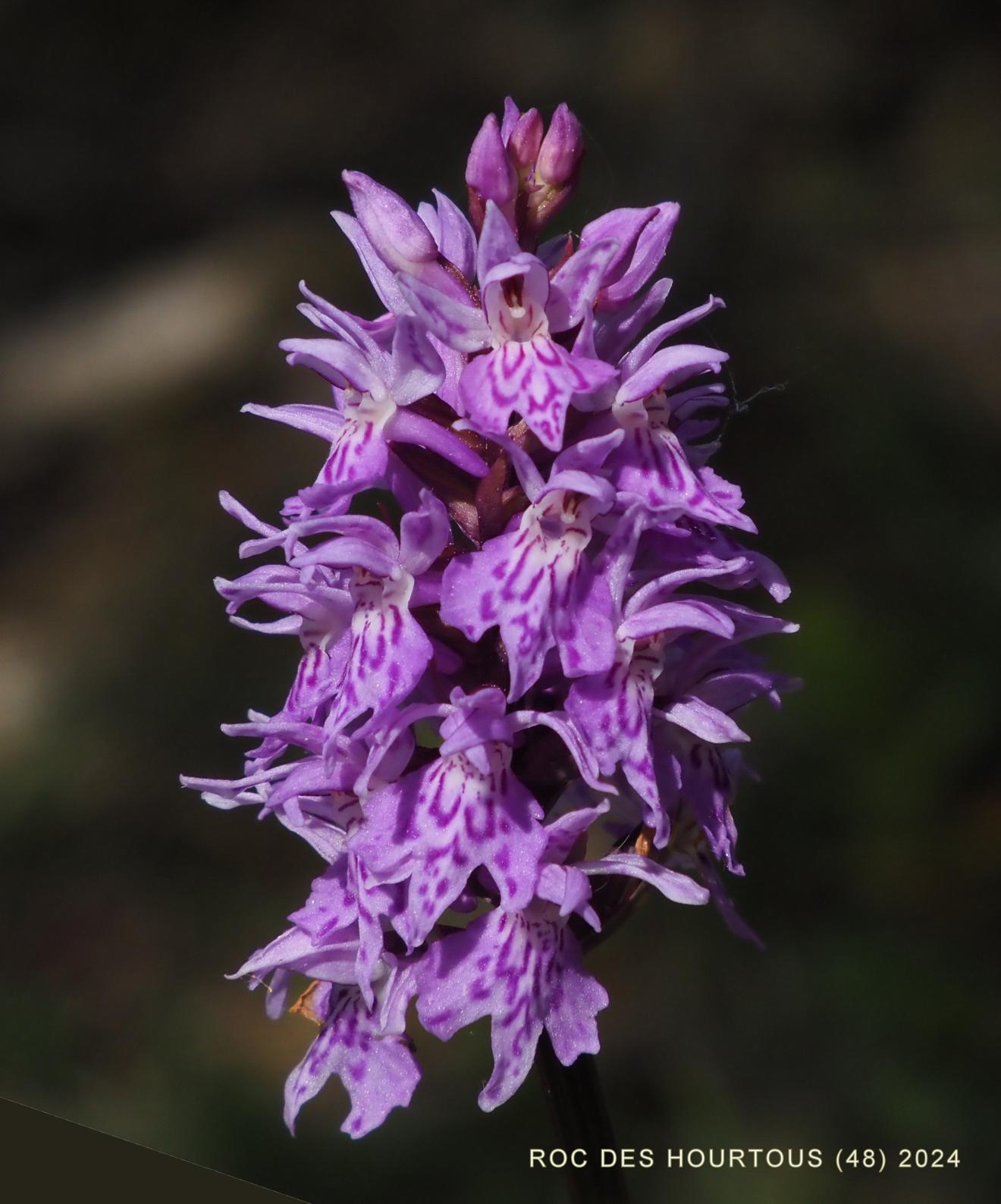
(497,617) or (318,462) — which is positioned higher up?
(318,462)

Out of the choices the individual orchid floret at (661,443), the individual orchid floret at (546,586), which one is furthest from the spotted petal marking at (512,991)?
the individual orchid floret at (661,443)

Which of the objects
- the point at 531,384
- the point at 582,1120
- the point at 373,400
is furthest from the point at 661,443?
the point at 582,1120

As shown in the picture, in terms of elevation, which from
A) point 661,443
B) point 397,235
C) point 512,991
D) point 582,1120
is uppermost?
point 397,235

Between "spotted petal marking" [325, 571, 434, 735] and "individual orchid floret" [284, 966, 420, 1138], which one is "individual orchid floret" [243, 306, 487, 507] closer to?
"spotted petal marking" [325, 571, 434, 735]

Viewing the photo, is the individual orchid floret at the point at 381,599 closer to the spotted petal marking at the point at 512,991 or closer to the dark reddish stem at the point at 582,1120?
the spotted petal marking at the point at 512,991

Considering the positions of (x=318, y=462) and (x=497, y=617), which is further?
(x=318, y=462)

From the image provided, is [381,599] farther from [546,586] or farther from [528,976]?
[528,976]

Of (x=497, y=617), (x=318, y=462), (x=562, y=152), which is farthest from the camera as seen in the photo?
(x=318, y=462)

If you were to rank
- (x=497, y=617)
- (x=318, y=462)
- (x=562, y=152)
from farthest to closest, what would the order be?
(x=318, y=462) → (x=562, y=152) → (x=497, y=617)
